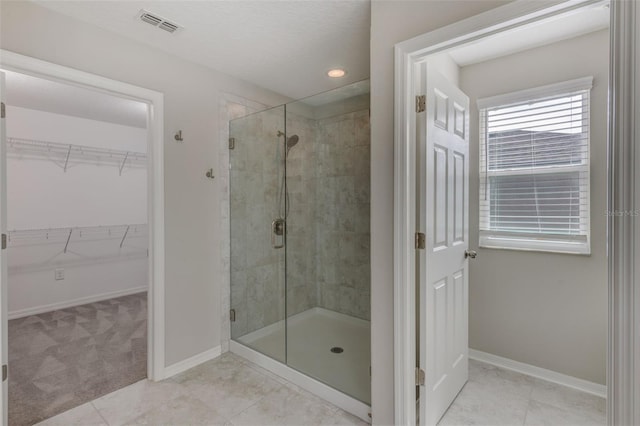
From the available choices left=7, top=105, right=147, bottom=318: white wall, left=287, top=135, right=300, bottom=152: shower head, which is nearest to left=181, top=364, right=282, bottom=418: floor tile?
left=287, top=135, right=300, bottom=152: shower head

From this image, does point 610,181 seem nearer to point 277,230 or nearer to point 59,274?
point 277,230

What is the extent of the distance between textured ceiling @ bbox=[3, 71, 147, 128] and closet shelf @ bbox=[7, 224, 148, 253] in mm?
1471

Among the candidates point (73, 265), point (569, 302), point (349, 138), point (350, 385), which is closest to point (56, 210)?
point (73, 265)

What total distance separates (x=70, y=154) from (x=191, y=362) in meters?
3.30

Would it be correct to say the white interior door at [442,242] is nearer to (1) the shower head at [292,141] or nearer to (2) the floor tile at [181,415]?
(2) the floor tile at [181,415]

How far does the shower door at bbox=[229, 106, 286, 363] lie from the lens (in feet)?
9.19

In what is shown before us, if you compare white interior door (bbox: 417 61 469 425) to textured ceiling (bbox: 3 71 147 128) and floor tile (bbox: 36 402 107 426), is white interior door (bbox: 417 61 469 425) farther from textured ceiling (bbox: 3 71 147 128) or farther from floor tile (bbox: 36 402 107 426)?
textured ceiling (bbox: 3 71 147 128)

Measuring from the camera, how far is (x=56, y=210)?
13.0ft

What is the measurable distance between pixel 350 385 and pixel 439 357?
2.07 ft

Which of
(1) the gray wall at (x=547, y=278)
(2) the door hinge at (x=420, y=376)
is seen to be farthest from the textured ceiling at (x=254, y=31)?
(2) the door hinge at (x=420, y=376)

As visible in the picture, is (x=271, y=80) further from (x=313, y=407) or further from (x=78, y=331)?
(x=78, y=331)

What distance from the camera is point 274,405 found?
2029 mm

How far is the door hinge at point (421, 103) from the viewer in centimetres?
166

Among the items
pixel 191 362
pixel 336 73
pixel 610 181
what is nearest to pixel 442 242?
pixel 610 181
